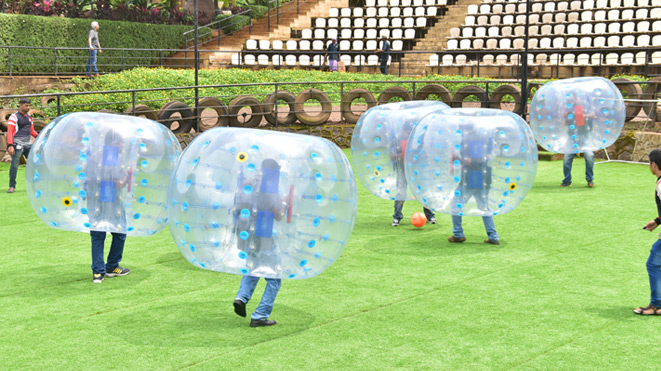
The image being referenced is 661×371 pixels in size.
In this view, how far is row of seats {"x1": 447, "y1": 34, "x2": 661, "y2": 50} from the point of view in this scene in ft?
91.2

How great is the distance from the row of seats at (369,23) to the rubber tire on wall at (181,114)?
58.4ft

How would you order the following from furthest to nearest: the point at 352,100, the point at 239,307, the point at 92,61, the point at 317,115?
the point at 92,61 < the point at 352,100 < the point at 317,115 < the point at 239,307

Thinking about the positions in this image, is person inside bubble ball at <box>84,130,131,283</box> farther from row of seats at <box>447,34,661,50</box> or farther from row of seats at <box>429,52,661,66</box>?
row of seats at <box>447,34,661,50</box>

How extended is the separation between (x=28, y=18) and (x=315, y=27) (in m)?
13.2

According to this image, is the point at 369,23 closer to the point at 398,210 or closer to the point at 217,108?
the point at 217,108

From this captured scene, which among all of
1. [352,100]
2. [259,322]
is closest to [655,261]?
[259,322]

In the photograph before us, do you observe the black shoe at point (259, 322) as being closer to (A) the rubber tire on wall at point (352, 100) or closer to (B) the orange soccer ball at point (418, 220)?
(B) the orange soccer ball at point (418, 220)

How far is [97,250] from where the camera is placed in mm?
8430

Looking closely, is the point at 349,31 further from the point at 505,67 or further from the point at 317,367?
the point at 317,367

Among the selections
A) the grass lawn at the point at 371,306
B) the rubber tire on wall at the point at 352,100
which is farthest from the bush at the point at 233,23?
the grass lawn at the point at 371,306

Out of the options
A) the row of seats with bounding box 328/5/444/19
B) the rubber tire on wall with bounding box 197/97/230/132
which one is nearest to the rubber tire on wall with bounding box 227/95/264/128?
the rubber tire on wall with bounding box 197/97/230/132

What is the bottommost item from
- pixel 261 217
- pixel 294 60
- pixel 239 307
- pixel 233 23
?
pixel 239 307

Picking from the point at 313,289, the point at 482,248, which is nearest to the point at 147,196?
the point at 313,289

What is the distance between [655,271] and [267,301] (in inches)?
137
